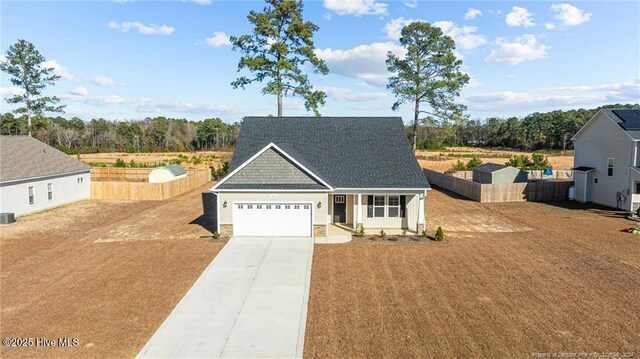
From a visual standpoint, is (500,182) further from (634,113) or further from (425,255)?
(425,255)

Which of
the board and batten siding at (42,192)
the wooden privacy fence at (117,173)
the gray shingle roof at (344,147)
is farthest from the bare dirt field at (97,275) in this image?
the wooden privacy fence at (117,173)

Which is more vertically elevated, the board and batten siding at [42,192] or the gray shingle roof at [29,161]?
the gray shingle roof at [29,161]

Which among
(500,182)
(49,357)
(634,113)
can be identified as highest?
(634,113)

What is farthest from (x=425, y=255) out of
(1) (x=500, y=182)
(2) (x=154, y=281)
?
(1) (x=500, y=182)

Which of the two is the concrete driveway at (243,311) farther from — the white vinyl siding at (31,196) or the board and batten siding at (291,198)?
the white vinyl siding at (31,196)

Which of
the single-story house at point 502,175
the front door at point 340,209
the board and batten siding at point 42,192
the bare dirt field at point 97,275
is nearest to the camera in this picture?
the bare dirt field at point 97,275
